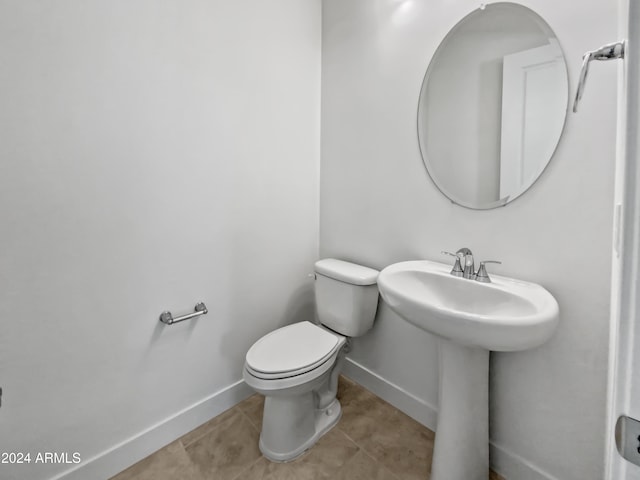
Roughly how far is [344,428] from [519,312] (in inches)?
39.8

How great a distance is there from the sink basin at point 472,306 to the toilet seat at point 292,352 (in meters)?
0.46

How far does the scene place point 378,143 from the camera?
1.50m

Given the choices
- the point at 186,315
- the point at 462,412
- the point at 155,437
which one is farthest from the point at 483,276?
the point at 155,437

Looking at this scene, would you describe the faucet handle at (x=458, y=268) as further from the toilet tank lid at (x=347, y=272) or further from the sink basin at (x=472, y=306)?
the toilet tank lid at (x=347, y=272)

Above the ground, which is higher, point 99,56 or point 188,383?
point 99,56

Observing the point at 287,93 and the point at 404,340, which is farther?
the point at 287,93

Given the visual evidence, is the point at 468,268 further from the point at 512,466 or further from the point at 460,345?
the point at 512,466

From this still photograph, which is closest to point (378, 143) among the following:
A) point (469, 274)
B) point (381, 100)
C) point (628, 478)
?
point (381, 100)

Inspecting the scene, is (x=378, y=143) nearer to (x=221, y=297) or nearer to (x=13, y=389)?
(x=221, y=297)

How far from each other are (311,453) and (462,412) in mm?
698

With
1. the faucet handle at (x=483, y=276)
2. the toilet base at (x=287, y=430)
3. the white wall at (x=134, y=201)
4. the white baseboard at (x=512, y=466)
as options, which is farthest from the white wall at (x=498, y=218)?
the toilet base at (x=287, y=430)

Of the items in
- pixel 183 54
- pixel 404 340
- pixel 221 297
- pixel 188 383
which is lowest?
pixel 188 383

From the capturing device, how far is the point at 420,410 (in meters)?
1.43

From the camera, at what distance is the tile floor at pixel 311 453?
119 cm
